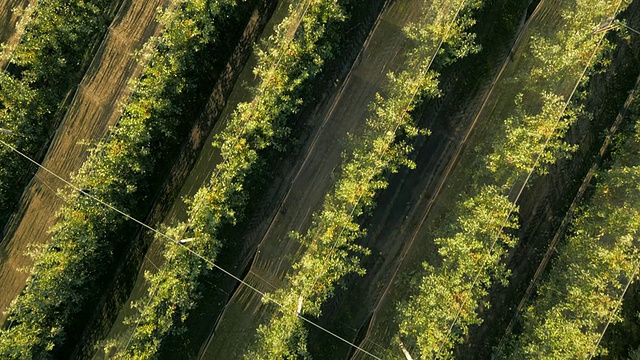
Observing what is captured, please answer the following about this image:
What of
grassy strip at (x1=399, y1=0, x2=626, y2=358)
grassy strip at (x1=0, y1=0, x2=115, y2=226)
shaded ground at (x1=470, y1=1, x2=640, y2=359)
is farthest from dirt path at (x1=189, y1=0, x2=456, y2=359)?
grassy strip at (x1=0, y1=0, x2=115, y2=226)

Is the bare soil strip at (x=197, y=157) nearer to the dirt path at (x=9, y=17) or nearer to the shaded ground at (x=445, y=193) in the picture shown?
the dirt path at (x=9, y=17)

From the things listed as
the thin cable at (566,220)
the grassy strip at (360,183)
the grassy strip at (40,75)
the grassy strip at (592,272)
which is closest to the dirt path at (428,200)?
the grassy strip at (360,183)

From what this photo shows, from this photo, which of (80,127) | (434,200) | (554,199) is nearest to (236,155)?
(80,127)

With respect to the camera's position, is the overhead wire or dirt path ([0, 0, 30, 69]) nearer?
the overhead wire

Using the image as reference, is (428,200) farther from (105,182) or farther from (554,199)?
(105,182)

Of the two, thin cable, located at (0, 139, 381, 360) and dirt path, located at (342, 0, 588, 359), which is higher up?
dirt path, located at (342, 0, 588, 359)

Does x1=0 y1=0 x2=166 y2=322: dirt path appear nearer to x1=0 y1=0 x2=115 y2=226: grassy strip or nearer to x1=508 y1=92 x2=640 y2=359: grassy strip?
x1=0 y1=0 x2=115 y2=226: grassy strip
